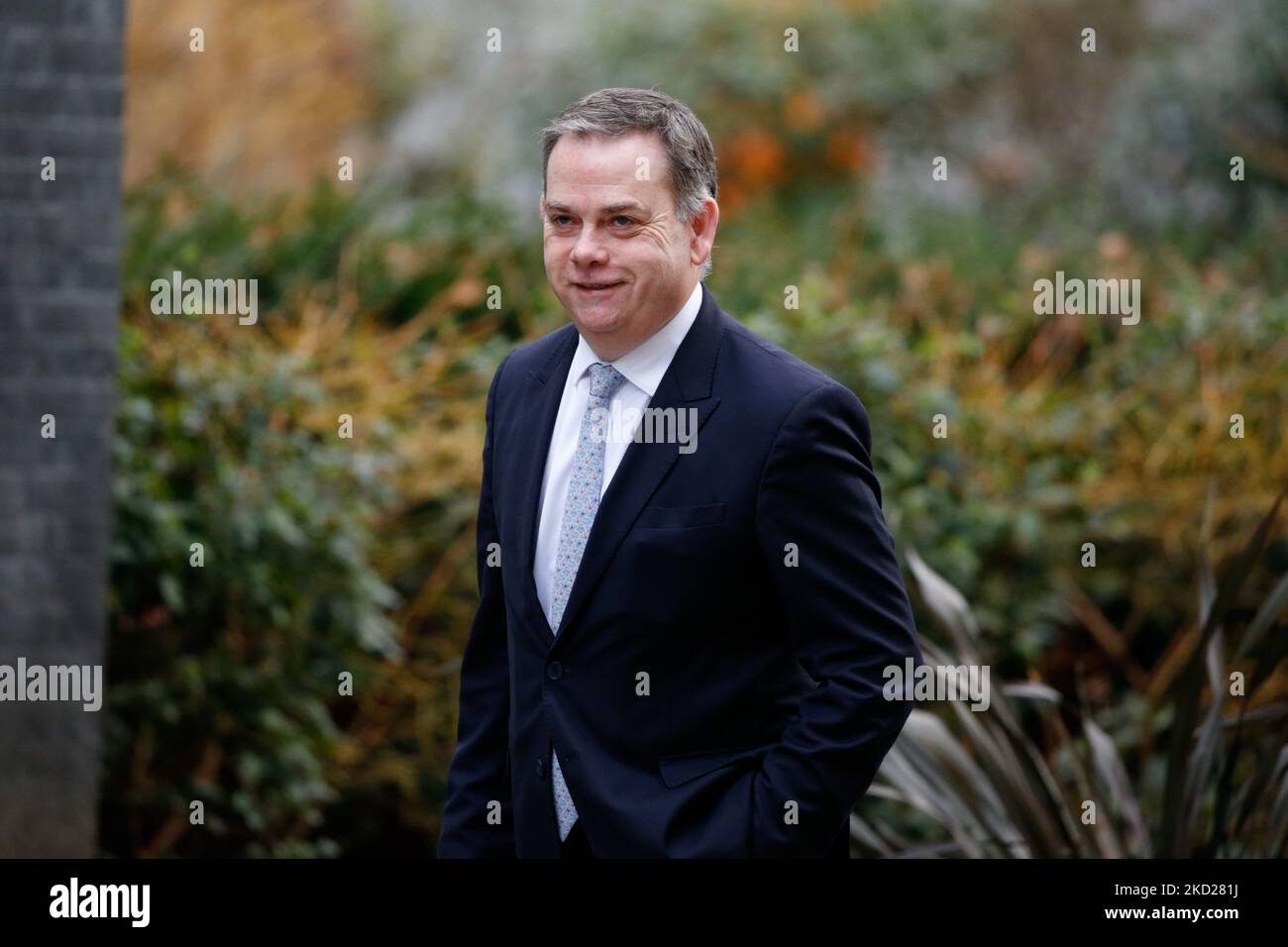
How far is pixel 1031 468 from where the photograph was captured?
4965mm

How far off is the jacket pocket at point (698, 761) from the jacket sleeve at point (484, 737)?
38 centimetres

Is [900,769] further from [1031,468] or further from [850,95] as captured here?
[850,95]

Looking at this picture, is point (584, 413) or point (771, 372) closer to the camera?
point (771, 372)

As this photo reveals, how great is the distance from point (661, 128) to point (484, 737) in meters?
1.08

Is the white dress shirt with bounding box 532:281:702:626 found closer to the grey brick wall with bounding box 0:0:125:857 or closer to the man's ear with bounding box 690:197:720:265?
the man's ear with bounding box 690:197:720:265

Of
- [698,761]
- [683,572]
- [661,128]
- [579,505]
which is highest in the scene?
[661,128]

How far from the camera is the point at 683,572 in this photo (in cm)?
213

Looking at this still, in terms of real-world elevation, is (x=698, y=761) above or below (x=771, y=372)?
below

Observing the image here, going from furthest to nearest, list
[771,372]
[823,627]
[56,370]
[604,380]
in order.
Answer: [56,370] < [604,380] < [771,372] < [823,627]

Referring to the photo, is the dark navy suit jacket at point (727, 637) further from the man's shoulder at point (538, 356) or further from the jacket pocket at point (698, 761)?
the man's shoulder at point (538, 356)

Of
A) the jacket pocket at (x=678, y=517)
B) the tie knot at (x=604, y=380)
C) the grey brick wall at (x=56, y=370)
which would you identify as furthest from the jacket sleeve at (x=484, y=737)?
the grey brick wall at (x=56, y=370)

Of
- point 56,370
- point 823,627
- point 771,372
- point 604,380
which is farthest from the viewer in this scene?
point 56,370

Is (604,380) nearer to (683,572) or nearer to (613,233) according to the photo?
(613,233)

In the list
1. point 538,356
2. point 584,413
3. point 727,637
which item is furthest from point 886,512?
point 727,637
